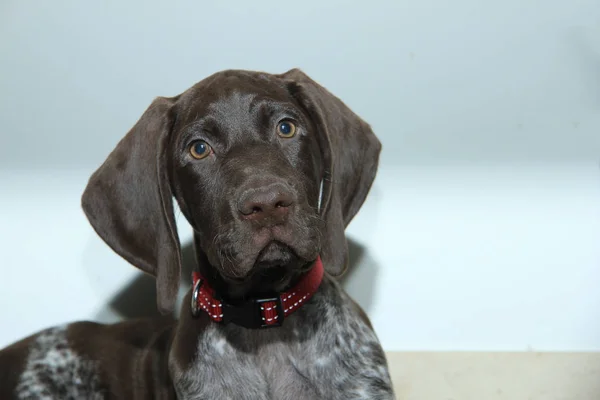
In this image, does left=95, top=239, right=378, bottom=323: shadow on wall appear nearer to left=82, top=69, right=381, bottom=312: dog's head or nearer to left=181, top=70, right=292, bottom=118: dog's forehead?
left=82, top=69, right=381, bottom=312: dog's head

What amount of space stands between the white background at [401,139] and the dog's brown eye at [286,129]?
3.99ft

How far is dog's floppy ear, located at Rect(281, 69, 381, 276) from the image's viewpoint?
352cm

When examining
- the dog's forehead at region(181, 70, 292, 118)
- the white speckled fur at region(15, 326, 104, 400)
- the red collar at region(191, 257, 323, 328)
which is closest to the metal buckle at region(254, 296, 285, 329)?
the red collar at region(191, 257, 323, 328)

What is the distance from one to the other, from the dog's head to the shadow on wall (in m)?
1.28

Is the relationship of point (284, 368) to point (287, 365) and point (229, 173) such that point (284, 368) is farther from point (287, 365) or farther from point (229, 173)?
point (229, 173)

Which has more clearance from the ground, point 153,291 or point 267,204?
point 267,204

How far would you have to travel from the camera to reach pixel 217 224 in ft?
10.5

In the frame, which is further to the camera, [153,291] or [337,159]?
[153,291]

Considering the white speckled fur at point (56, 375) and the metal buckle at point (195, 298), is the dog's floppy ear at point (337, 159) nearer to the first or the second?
the metal buckle at point (195, 298)

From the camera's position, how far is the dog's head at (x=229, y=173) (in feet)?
10.3

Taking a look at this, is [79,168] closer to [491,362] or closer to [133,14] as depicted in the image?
[133,14]

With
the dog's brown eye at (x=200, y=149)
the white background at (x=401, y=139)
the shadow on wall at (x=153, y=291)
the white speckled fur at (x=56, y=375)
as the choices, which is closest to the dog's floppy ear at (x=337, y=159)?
the dog's brown eye at (x=200, y=149)

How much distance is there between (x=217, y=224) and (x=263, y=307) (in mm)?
457

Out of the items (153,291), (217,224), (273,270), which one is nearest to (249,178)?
(217,224)
